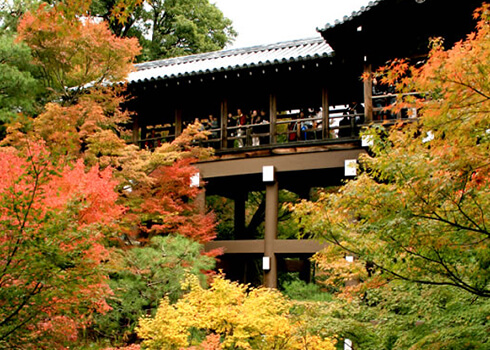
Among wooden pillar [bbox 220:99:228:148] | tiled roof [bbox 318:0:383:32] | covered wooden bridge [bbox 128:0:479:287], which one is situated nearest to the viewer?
tiled roof [bbox 318:0:383:32]

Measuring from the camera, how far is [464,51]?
5707 mm

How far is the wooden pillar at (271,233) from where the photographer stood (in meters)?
14.8

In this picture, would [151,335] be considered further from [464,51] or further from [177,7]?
[177,7]

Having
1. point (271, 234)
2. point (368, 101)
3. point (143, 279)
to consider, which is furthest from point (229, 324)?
point (368, 101)

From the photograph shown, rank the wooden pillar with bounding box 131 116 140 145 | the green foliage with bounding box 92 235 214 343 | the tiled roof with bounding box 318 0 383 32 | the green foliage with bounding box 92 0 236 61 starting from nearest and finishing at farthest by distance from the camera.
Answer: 1. the green foliage with bounding box 92 235 214 343
2. the tiled roof with bounding box 318 0 383 32
3. the wooden pillar with bounding box 131 116 140 145
4. the green foliage with bounding box 92 0 236 61

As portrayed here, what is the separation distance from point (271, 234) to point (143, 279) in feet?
13.5

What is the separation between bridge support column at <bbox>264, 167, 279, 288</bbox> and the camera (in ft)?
48.4

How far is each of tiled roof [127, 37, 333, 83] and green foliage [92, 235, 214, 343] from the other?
534 centimetres

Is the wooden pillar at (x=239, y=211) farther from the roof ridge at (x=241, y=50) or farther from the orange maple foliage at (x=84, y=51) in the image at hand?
the orange maple foliage at (x=84, y=51)

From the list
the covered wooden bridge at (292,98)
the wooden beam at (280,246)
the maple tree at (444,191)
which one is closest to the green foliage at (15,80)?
the covered wooden bridge at (292,98)

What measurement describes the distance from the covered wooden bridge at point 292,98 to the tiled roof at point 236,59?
6 centimetres

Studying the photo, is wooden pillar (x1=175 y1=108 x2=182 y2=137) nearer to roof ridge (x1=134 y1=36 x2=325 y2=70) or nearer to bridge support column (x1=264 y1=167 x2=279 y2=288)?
bridge support column (x1=264 y1=167 x2=279 y2=288)

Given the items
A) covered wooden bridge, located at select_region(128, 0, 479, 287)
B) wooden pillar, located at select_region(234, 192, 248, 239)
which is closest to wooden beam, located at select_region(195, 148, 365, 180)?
covered wooden bridge, located at select_region(128, 0, 479, 287)

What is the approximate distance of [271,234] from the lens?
49.1 feet
